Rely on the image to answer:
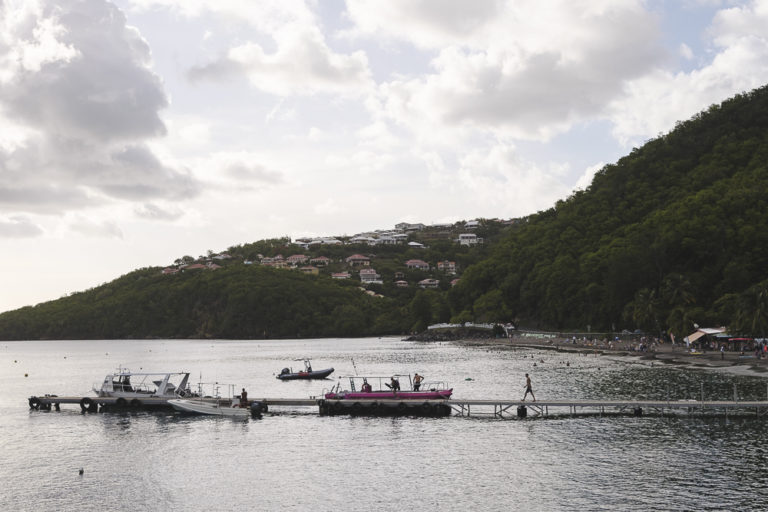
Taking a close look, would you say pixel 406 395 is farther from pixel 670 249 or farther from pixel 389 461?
pixel 670 249

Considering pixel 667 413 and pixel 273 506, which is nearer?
pixel 273 506

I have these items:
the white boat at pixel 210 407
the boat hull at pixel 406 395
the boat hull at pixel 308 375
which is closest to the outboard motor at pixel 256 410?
the white boat at pixel 210 407

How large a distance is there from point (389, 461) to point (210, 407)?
24128 millimetres

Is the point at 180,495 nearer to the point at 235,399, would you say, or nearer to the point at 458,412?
the point at 235,399

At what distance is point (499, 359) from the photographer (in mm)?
115938

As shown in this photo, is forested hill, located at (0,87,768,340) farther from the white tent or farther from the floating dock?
the floating dock

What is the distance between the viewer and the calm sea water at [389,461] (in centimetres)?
3275

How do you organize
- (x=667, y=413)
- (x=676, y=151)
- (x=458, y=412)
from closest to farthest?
(x=667, y=413) → (x=458, y=412) → (x=676, y=151)

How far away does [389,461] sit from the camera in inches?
1597

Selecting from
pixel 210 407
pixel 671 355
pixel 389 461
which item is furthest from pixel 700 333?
pixel 389 461

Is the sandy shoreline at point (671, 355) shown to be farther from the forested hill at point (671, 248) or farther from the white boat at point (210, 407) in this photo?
the white boat at point (210, 407)

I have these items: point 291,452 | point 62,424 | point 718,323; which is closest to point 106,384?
Result: point 62,424

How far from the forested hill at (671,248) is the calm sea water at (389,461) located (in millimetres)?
56660

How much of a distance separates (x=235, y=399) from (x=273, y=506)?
91.2ft
